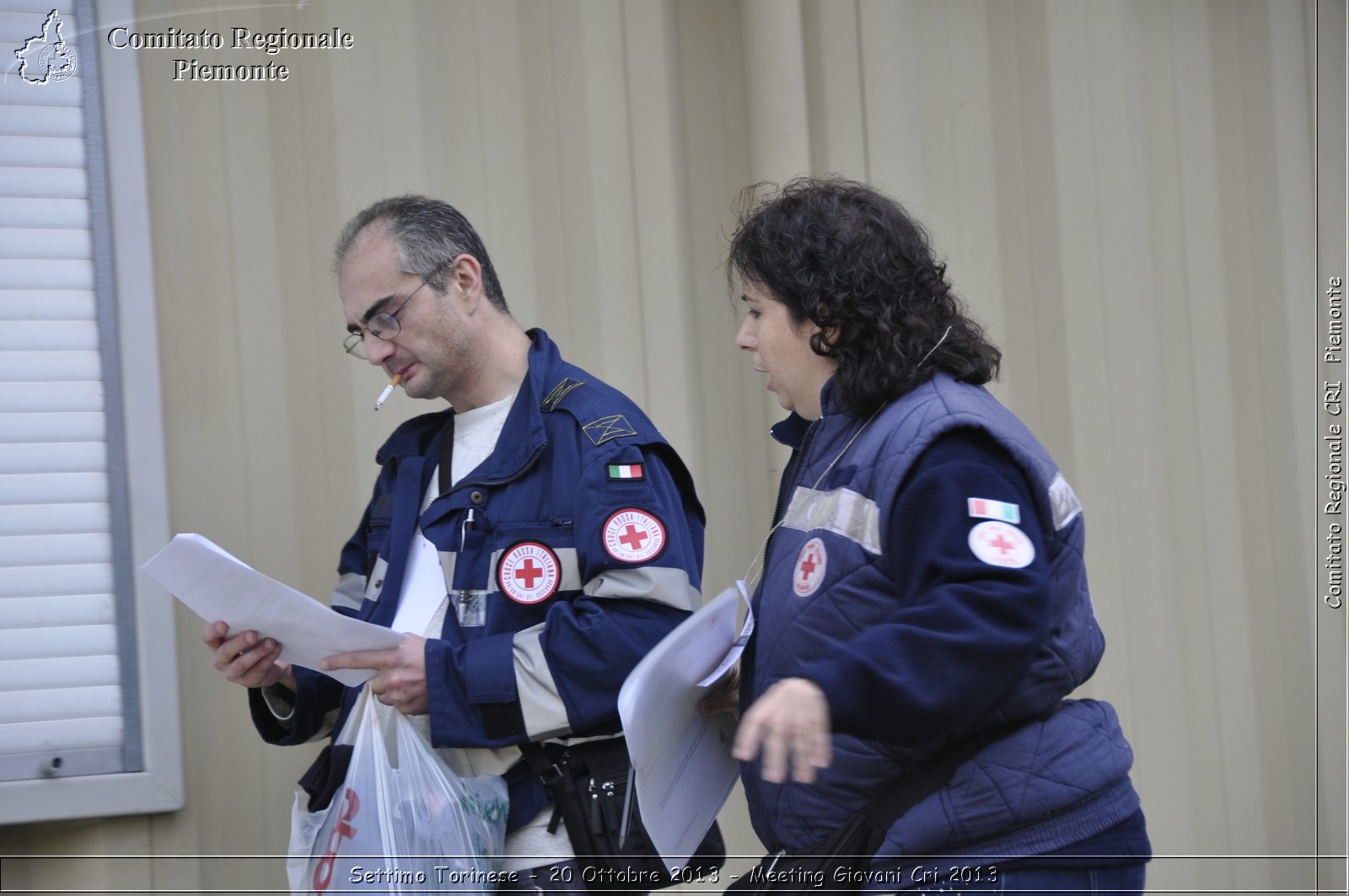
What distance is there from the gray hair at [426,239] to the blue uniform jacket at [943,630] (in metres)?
0.96

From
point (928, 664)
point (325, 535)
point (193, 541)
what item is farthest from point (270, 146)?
point (928, 664)

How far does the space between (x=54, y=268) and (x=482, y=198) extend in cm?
109

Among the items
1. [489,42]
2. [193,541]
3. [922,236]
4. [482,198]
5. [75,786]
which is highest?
[489,42]

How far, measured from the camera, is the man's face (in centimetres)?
257

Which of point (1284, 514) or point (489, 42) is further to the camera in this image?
point (1284, 514)

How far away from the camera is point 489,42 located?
3512 millimetres

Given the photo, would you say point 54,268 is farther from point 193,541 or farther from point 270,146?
point 193,541

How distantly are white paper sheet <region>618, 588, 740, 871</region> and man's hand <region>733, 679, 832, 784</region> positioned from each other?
0.29 meters

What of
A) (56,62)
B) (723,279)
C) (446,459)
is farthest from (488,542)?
(56,62)

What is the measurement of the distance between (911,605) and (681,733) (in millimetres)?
574

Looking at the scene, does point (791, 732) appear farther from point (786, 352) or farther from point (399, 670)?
point (399, 670)

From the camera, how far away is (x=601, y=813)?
7.59 ft

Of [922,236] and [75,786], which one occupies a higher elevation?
[922,236]

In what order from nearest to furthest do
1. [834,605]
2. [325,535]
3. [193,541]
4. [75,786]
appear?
1. [834,605]
2. [193,541]
3. [75,786]
4. [325,535]
